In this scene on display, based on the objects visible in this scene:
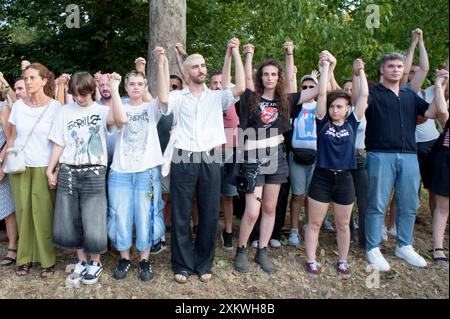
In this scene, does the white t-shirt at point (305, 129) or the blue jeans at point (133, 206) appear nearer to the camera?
the blue jeans at point (133, 206)

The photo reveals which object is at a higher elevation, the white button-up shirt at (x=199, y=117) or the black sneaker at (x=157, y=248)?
the white button-up shirt at (x=199, y=117)

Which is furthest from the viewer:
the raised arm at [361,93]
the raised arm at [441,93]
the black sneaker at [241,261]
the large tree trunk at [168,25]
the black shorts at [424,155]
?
the large tree trunk at [168,25]

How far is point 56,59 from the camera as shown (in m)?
7.46

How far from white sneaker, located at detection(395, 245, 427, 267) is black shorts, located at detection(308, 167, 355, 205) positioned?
0.80m

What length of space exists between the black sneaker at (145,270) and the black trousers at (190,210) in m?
0.23

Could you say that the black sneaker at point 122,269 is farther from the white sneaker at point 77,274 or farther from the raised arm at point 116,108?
the raised arm at point 116,108

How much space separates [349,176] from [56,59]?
617 centimetres

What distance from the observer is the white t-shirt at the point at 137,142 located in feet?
11.6

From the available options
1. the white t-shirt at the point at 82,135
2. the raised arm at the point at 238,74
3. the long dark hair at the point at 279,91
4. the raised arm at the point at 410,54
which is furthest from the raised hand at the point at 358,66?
the white t-shirt at the point at 82,135

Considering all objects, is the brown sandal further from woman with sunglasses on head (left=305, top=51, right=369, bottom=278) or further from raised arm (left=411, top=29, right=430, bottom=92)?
raised arm (left=411, top=29, right=430, bottom=92)

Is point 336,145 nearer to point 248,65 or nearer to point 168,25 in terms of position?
point 248,65

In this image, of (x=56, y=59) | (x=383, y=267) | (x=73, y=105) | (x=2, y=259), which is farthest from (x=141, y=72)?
(x=56, y=59)

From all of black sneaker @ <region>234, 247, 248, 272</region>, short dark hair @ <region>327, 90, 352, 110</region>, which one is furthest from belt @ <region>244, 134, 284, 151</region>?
black sneaker @ <region>234, 247, 248, 272</region>

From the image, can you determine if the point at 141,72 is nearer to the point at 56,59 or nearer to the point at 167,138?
the point at 167,138
